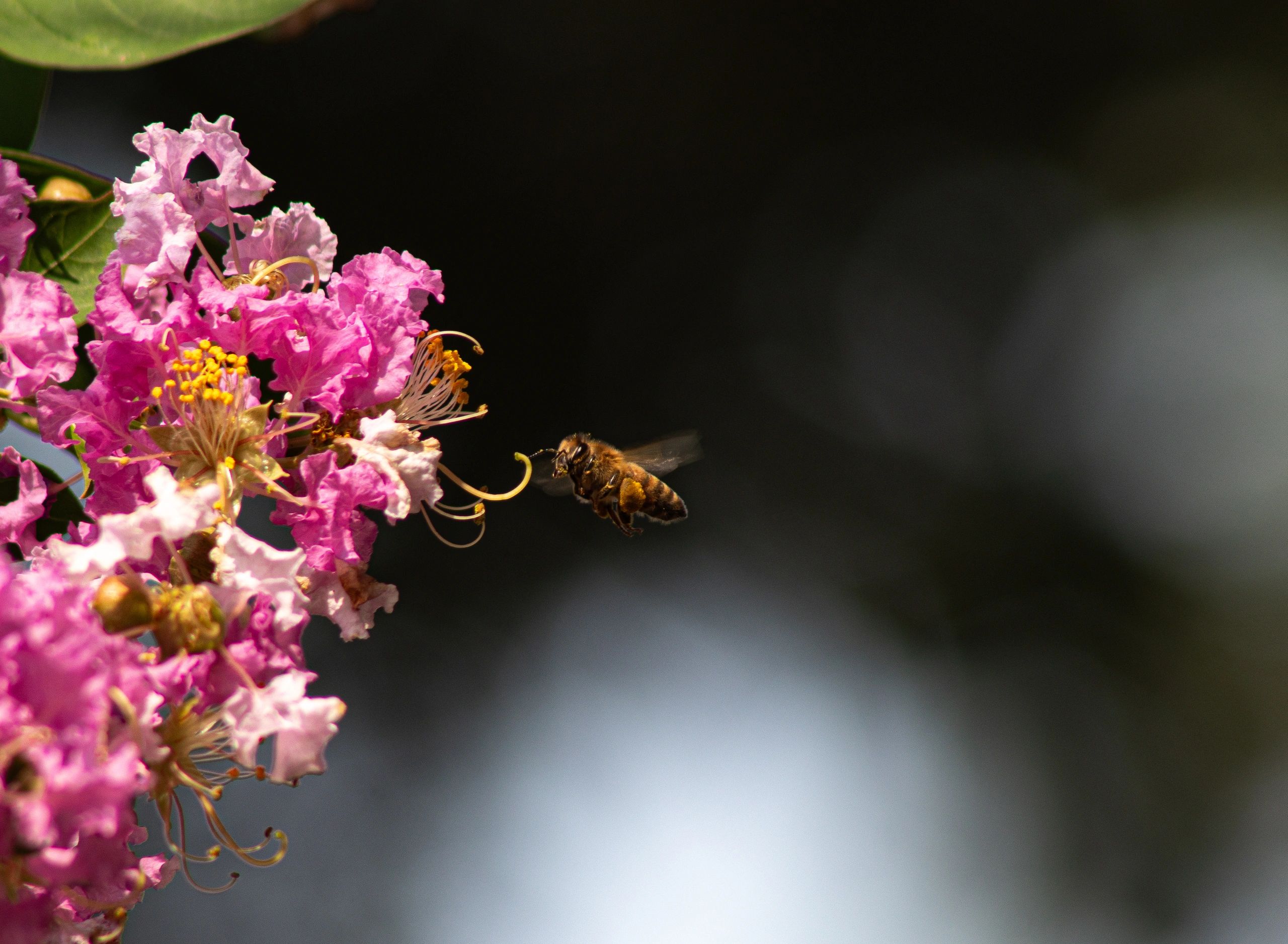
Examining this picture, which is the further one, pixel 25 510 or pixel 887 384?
pixel 887 384

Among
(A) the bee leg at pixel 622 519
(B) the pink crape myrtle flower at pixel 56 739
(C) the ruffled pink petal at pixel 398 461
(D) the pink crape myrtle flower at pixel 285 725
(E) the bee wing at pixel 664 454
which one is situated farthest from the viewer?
(E) the bee wing at pixel 664 454

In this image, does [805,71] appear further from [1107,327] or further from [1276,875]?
[1276,875]

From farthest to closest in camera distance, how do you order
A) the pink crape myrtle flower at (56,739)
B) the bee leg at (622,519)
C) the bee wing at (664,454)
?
1. the bee wing at (664,454)
2. the bee leg at (622,519)
3. the pink crape myrtle flower at (56,739)

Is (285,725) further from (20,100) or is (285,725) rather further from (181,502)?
(20,100)

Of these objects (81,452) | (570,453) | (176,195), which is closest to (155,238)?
(176,195)

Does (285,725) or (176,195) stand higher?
(176,195)

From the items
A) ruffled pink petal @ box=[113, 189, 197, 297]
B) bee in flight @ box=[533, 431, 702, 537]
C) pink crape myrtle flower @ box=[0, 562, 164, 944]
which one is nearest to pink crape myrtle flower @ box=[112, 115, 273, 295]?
ruffled pink petal @ box=[113, 189, 197, 297]

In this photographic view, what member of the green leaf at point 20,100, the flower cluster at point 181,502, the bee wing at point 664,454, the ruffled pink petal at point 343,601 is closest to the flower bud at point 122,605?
the flower cluster at point 181,502

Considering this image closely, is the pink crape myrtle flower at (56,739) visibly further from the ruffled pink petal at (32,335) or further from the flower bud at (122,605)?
the ruffled pink petal at (32,335)
